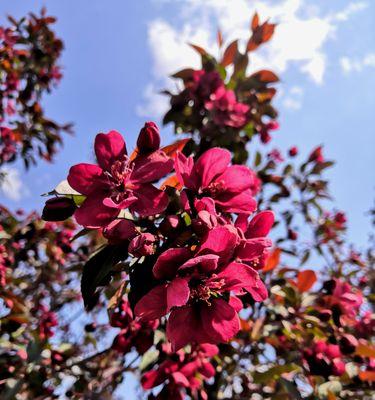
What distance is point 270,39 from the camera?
8.88 ft

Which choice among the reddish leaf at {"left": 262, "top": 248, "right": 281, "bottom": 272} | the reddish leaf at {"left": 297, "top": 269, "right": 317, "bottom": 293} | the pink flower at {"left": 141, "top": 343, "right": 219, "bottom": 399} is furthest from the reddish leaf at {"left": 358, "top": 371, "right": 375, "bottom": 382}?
the pink flower at {"left": 141, "top": 343, "right": 219, "bottom": 399}

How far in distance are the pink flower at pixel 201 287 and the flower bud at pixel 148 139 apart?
0.28 metres

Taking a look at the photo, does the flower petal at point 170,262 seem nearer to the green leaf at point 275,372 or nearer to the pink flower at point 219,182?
the pink flower at point 219,182

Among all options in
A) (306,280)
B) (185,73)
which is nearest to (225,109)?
(185,73)

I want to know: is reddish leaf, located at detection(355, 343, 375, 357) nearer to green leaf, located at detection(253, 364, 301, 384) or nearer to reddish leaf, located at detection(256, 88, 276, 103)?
green leaf, located at detection(253, 364, 301, 384)

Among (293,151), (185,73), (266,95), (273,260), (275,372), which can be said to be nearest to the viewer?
(275,372)

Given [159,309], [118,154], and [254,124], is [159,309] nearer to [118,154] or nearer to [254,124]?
[118,154]

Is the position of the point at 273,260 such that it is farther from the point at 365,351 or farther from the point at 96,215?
the point at 96,215

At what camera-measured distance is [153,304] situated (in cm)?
75

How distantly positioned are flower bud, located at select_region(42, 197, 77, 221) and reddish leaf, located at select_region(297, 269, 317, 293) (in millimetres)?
1232

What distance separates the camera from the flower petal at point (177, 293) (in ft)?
2.23

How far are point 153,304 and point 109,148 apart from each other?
400mm

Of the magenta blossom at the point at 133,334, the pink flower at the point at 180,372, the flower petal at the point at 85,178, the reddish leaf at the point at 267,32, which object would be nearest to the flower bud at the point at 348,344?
the pink flower at the point at 180,372

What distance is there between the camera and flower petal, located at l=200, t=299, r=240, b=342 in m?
0.79
